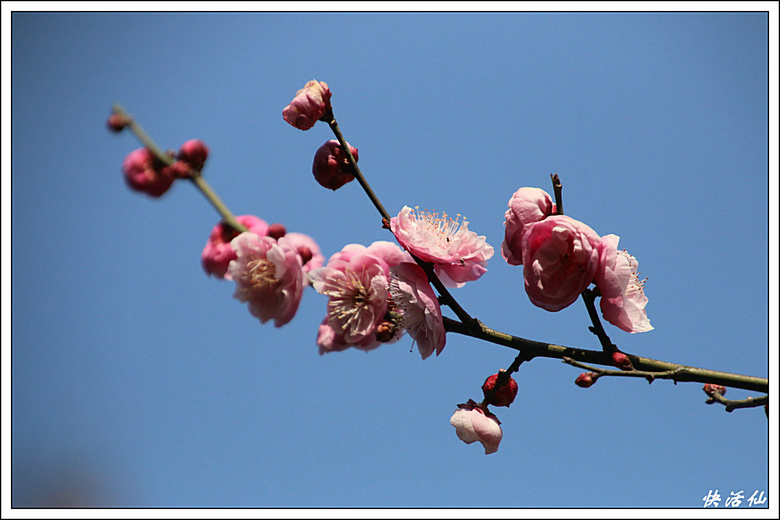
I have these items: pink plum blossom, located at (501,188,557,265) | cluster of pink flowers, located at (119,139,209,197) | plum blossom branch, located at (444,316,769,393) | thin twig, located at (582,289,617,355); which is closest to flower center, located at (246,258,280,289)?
cluster of pink flowers, located at (119,139,209,197)

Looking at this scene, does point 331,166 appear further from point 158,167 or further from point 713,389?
point 713,389

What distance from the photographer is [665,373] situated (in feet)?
2.51

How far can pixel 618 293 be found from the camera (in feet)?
2.68

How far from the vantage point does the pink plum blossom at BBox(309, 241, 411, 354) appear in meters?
0.78

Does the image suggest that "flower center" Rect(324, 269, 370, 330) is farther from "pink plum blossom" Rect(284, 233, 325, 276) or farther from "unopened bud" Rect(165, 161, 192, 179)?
"unopened bud" Rect(165, 161, 192, 179)

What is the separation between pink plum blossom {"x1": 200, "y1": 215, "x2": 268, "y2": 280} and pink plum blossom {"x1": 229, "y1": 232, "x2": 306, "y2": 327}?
0.01 m

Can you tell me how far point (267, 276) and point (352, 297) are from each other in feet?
0.44

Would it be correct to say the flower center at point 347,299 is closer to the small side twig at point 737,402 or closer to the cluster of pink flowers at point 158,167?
the cluster of pink flowers at point 158,167

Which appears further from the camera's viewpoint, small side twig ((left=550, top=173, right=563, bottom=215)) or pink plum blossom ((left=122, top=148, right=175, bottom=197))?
small side twig ((left=550, top=173, right=563, bottom=215))

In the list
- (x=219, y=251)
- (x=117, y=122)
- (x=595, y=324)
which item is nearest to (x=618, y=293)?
(x=595, y=324)

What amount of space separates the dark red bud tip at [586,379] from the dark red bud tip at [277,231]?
48cm

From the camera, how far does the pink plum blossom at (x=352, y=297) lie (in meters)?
0.78

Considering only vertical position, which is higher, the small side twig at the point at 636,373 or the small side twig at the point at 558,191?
the small side twig at the point at 558,191

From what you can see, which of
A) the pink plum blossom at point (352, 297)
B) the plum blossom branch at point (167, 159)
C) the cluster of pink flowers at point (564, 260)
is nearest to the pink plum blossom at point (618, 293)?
the cluster of pink flowers at point (564, 260)
